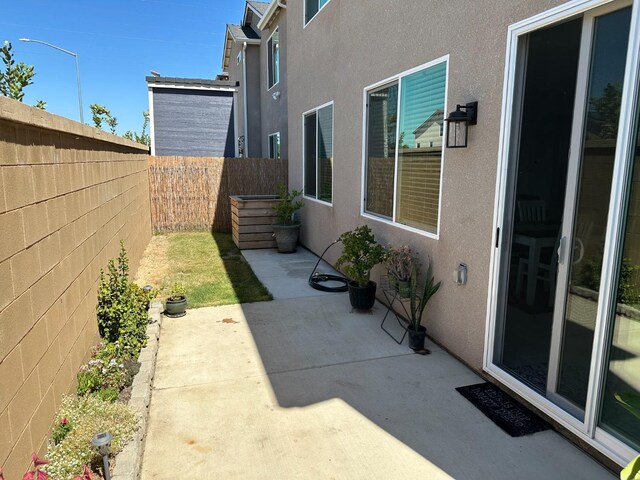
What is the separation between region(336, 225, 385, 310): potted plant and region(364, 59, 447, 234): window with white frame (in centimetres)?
39

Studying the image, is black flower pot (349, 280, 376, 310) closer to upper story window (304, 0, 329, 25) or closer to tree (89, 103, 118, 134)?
upper story window (304, 0, 329, 25)

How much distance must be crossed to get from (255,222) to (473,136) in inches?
225

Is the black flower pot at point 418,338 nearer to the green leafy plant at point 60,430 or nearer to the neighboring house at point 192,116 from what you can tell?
the green leafy plant at point 60,430

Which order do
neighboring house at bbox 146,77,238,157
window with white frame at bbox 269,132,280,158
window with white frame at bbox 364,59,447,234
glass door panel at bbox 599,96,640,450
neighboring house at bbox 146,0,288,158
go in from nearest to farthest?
glass door panel at bbox 599,96,640,450 → window with white frame at bbox 364,59,447,234 → window with white frame at bbox 269,132,280,158 → neighboring house at bbox 146,0,288,158 → neighboring house at bbox 146,77,238,157

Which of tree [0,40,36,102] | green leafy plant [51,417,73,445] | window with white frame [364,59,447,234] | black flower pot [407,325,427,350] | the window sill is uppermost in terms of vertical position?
tree [0,40,36,102]

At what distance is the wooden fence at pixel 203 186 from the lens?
10047 mm

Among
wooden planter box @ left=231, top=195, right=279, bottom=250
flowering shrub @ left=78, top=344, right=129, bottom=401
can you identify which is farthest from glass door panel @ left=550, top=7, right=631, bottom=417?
wooden planter box @ left=231, top=195, right=279, bottom=250

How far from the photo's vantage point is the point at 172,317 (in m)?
4.77

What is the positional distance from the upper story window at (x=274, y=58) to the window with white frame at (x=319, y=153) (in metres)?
4.70

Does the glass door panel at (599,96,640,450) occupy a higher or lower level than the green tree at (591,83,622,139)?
lower

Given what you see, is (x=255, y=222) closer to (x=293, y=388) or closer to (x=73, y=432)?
(x=293, y=388)

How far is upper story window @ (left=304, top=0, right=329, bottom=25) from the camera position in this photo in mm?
6992

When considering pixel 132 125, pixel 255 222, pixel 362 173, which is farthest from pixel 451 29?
pixel 132 125

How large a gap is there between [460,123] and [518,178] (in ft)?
2.24
